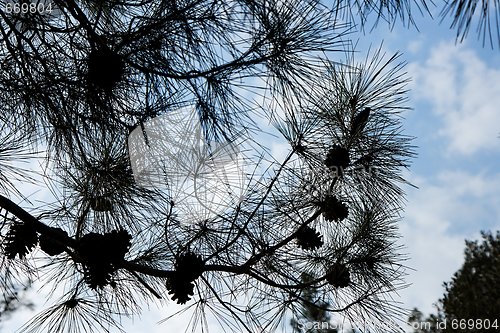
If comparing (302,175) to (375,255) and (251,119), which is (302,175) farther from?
(375,255)

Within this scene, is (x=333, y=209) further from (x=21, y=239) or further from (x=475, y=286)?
(x=475, y=286)

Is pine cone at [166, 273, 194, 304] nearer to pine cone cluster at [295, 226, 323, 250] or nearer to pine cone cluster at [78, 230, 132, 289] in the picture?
pine cone cluster at [78, 230, 132, 289]

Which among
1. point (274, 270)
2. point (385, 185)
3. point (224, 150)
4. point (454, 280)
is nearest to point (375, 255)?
point (385, 185)

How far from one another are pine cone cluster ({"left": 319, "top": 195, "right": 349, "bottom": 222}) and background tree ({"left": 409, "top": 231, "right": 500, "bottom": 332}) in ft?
10.2

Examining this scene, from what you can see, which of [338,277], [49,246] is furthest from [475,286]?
[49,246]

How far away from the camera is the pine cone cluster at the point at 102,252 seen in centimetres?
122

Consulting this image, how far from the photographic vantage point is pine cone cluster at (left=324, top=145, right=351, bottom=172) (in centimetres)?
161

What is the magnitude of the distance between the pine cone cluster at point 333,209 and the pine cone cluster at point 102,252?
0.59 metres

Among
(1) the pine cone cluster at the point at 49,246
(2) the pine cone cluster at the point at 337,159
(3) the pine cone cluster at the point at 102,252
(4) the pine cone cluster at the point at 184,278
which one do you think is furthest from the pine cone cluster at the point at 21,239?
(2) the pine cone cluster at the point at 337,159

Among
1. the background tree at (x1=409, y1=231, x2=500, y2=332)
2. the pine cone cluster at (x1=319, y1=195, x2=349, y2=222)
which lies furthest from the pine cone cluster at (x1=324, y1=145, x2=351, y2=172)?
the background tree at (x1=409, y1=231, x2=500, y2=332)

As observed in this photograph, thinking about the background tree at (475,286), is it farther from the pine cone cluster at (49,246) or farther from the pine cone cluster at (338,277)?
the pine cone cluster at (49,246)

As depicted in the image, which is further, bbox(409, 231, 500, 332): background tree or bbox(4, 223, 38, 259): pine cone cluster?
bbox(409, 231, 500, 332): background tree

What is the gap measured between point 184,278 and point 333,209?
1.69 feet

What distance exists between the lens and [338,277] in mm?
1632
